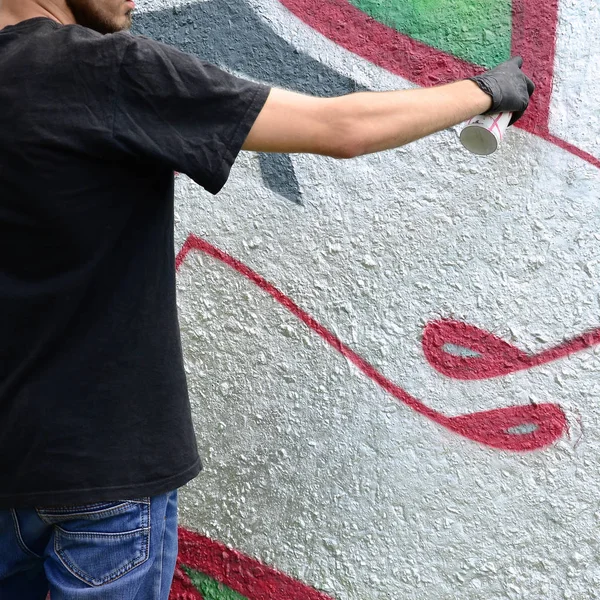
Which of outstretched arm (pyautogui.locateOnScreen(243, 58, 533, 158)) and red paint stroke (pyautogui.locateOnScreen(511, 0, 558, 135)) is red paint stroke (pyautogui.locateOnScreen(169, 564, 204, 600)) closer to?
outstretched arm (pyautogui.locateOnScreen(243, 58, 533, 158))

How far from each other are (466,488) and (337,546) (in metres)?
0.36

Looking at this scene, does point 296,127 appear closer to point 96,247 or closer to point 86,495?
point 96,247

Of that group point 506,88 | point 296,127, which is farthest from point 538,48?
point 296,127

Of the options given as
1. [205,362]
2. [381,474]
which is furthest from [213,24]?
[381,474]

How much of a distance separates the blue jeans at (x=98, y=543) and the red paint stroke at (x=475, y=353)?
30.1 inches

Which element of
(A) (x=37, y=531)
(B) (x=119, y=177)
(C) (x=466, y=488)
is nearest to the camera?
(B) (x=119, y=177)

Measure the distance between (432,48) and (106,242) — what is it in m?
0.98

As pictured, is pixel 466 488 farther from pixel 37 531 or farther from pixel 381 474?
pixel 37 531

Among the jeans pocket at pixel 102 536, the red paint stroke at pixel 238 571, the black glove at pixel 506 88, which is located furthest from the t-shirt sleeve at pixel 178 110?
the red paint stroke at pixel 238 571

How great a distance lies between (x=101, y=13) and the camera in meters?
1.37

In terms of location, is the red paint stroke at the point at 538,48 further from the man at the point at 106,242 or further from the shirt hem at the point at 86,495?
the shirt hem at the point at 86,495

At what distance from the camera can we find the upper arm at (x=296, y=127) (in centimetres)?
118

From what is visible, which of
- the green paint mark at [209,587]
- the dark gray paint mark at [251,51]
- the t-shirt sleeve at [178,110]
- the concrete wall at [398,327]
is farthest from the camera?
the green paint mark at [209,587]

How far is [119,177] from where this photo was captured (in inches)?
48.3
